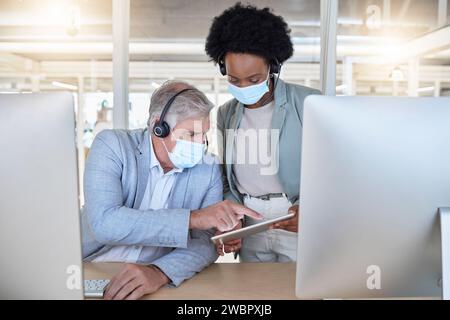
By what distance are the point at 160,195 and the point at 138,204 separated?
0.09 metres

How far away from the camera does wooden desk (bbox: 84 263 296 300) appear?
140cm

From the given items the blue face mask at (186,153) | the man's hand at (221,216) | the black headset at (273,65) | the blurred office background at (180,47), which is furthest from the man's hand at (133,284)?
the blurred office background at (180,47)

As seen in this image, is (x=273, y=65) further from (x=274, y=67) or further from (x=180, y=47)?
(x=180, y=47)

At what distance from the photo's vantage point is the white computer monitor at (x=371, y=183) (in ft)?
3.20

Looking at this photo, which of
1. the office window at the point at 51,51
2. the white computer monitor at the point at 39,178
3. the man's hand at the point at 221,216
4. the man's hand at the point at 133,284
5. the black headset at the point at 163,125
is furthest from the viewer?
the office window at the point at 51,51

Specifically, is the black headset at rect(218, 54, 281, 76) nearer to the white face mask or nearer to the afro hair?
the afro hair

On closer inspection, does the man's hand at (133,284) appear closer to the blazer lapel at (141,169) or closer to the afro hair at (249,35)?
the blazer lapel at (141,169)

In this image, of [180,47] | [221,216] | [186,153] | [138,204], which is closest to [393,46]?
[180,47]

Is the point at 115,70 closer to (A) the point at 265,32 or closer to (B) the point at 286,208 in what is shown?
(A) the point at 265,32

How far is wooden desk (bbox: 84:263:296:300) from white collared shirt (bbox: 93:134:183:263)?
0.07 metres

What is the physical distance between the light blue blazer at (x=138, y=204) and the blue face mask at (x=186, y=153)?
6 centimetres

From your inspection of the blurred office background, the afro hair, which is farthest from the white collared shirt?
the blurred office background

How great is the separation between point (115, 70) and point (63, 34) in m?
2.56

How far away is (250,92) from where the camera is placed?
2.15 meters
